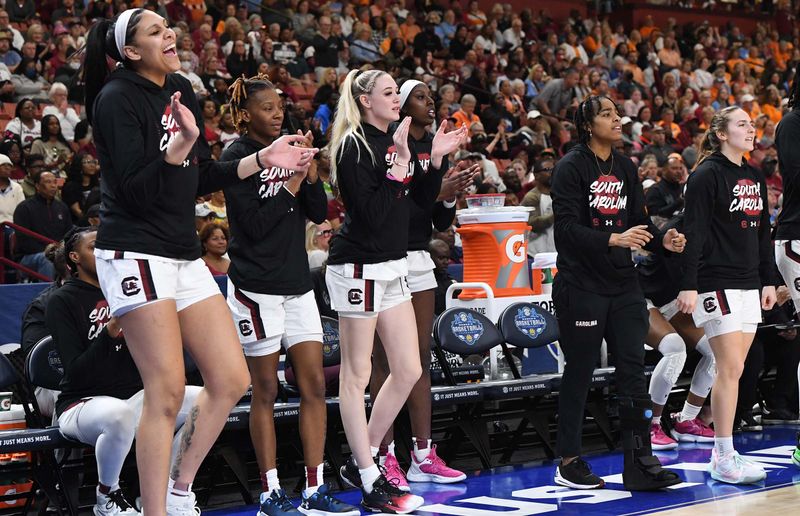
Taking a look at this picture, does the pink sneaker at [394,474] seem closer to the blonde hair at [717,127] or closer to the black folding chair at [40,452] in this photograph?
the black folding chair at [40,452]

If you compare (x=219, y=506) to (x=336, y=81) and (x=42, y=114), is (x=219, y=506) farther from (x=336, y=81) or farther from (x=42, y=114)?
(x=336, y=81)

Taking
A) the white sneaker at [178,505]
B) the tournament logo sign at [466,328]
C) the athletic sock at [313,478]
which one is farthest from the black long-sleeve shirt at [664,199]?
the white sneaker at [178,505]

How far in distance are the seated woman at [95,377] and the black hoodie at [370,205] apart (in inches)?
39.1

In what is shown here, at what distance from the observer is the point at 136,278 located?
3.58 metres

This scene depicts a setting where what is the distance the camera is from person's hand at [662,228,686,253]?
499 cm

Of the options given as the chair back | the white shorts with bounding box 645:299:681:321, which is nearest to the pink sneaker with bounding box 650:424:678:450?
the white shorts with bounding box 645:299:681:321

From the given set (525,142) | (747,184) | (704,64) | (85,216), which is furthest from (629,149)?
(747,184)

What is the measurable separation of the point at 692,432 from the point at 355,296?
287 cm

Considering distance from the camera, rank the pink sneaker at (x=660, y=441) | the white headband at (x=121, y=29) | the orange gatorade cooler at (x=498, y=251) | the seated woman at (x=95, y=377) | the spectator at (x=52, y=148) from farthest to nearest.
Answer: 1. the spectator at (x=52, y=148)
2. the orange gatorade cooler at (x=498, y=251)
3. the pink sneaker at (x=660, y=441)
4. the seated woman at (x=95, y=377)
5. the white headband at (x=121, y=29)

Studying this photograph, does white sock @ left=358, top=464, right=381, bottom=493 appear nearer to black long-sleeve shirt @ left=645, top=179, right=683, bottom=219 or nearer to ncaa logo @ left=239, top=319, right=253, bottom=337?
ncaa logo @ left=239, top=319, right=253, bottom=337

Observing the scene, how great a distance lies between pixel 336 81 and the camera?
13.7 m

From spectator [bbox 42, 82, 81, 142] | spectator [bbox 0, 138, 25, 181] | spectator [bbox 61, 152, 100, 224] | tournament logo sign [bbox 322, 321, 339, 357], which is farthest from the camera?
spectator [bbox 42, 82, 81, 142]

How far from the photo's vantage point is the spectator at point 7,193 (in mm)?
9531

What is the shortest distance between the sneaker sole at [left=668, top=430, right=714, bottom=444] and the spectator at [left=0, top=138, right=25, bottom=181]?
6724mm
